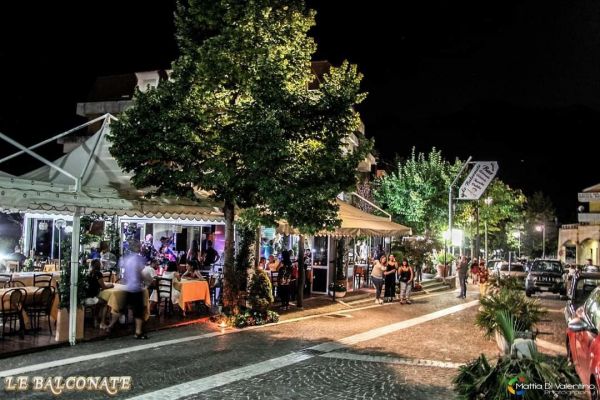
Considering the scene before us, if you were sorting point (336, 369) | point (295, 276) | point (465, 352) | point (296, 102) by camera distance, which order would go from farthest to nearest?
1. point (295, 276)
2. point (296, 102)
3. point (465, 352)
4. point (336, 369)

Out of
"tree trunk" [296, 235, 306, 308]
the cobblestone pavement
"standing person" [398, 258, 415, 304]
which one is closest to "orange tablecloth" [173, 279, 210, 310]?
"tree trunk" [296, 235, 306, 308]

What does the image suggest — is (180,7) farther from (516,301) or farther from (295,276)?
(516,301)

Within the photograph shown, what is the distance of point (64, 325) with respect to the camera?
10688 mm

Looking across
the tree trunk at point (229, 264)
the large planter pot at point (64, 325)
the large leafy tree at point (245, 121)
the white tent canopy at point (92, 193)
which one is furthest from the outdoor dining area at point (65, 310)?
the large leafy tree at point (245, 121)

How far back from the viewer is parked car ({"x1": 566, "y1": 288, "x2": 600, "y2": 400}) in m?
5.42

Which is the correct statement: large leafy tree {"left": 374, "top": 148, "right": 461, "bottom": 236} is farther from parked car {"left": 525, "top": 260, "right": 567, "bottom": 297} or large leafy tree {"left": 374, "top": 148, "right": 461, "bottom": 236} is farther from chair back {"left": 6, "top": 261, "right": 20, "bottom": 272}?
chair back {"left": 6, "top": 261, "right": 20, "bottom": 272}

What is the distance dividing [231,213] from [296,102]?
3559 mm

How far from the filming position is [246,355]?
9.77 m

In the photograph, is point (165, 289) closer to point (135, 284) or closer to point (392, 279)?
point (135, 284)

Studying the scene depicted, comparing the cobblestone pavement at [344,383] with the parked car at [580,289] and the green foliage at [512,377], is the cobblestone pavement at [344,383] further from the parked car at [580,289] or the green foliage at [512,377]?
the parked car at [580,289]

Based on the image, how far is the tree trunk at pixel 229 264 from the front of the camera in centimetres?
1350

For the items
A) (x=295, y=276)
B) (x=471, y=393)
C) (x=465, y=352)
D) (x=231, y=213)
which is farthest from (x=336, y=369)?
(x=295, y=276)

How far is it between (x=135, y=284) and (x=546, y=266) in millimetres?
22197

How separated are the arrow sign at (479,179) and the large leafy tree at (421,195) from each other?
20.8 feet
